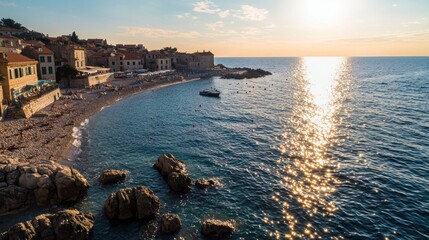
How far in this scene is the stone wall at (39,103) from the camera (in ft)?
176

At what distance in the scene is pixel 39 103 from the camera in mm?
60094

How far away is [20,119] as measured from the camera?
168ft

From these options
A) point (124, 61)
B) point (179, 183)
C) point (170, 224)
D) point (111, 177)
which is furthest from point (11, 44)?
point (170, 224)

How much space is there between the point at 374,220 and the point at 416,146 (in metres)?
24.5

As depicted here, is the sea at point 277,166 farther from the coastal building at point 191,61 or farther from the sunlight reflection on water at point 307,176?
the coastal building at point 191,61

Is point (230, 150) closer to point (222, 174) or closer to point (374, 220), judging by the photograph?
point (222, 174)

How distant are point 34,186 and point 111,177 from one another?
732 centimetres

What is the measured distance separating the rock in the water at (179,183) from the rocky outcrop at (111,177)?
19.5 feet

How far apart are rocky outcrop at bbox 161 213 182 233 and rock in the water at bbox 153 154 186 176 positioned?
9673mm

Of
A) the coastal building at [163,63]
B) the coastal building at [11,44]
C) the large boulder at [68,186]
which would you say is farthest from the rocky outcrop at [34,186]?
the coastal building at [163,63]

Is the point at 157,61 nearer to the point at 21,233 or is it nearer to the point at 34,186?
the point at 34,186

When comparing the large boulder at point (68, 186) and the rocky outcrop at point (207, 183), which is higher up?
the large boulder at point (68, 186)

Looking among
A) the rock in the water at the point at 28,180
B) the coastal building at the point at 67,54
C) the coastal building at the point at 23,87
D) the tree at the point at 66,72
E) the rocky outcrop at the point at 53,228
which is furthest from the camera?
the coastal building at the point at 67,54

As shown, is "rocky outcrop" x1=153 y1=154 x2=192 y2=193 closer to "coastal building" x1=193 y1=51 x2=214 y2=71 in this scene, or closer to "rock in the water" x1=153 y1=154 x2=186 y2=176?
"rock in the water" x1=153 y1=154 x2=186 y2=176
